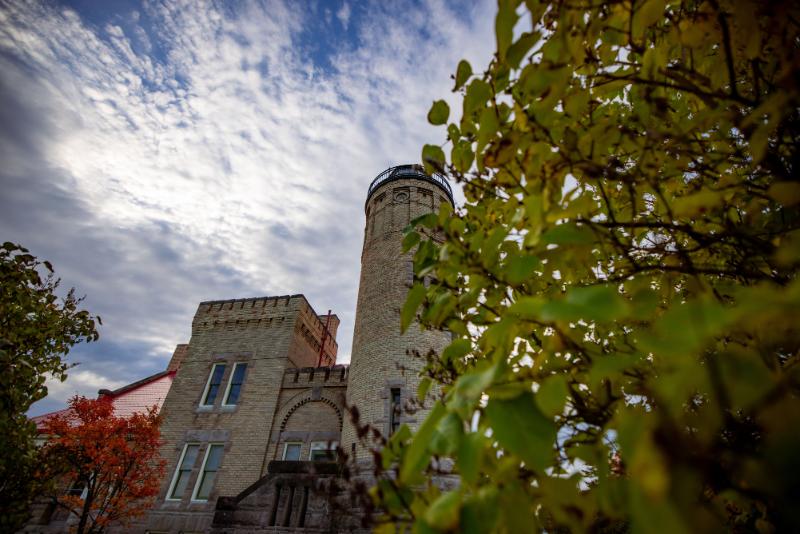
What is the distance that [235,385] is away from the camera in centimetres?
1551

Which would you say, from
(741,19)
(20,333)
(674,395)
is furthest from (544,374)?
(20,333)

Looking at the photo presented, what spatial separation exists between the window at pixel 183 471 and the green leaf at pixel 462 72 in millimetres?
16857

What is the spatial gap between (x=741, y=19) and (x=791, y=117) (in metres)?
1.00

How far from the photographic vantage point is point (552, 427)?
2.31 ft

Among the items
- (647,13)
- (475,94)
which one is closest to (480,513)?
(475,94)

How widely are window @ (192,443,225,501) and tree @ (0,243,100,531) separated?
6.61 meters

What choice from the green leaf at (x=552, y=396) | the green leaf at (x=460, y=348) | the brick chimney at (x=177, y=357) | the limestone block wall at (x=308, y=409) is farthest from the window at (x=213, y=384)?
the green leaf at (x=552, y=396)

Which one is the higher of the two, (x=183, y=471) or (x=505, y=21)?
(x=183, y=471)

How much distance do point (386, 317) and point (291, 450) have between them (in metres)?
6.21

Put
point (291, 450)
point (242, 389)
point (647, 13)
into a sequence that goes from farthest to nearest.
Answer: point (242, 389) < point (291, 450) < point (647, 13)

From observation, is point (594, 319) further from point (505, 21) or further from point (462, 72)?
point (462, 72)

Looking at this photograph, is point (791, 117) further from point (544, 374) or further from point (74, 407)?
point (74, 407)

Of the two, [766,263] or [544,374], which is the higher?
[766,263]

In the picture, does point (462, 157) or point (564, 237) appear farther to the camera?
point (462, 157)
